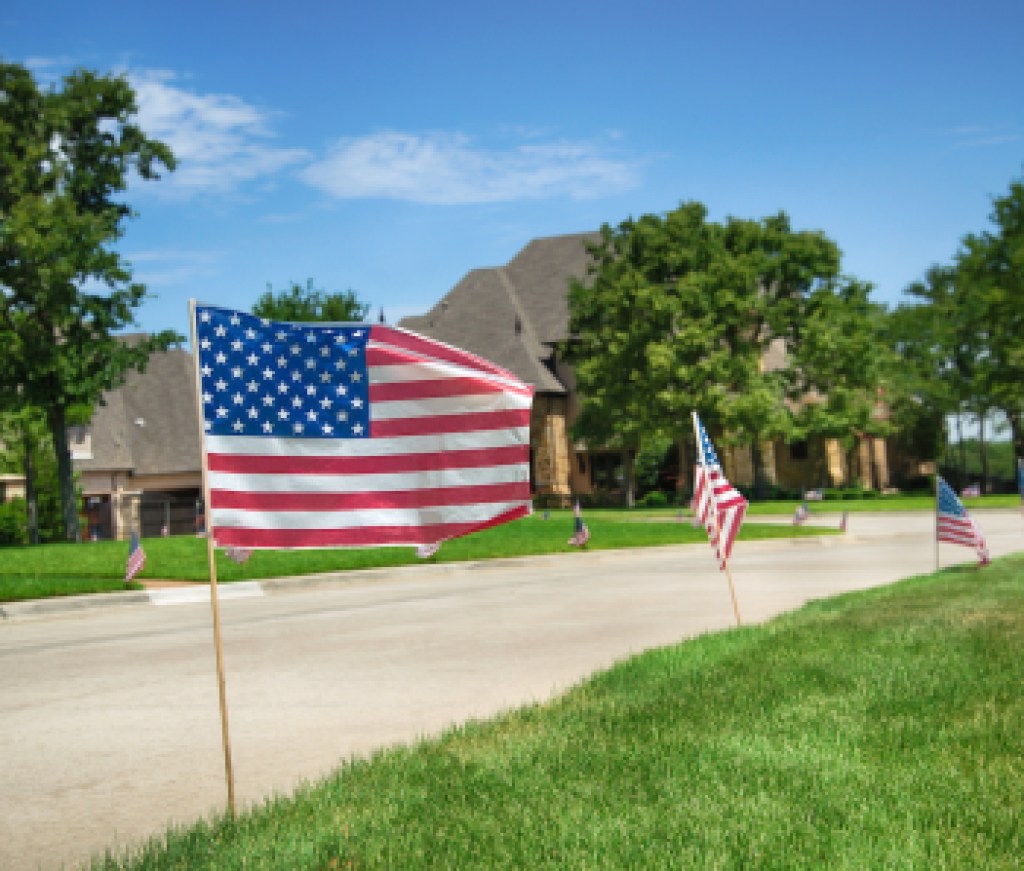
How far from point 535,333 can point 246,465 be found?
199 feet

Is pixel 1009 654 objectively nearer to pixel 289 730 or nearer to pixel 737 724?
pixel 737 724

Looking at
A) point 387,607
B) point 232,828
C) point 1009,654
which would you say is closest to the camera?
point 232,828

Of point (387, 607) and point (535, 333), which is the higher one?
point (535, 333)

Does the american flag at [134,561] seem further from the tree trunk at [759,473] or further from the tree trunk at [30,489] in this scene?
the tree trunk at [759,473]

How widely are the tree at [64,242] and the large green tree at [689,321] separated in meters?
24.5

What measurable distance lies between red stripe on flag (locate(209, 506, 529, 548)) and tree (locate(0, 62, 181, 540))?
104 feet

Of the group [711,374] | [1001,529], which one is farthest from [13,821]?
[711,374]

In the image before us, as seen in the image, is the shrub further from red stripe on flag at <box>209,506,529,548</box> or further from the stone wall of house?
red stripe on flag at <box>209,506,529,548</box>

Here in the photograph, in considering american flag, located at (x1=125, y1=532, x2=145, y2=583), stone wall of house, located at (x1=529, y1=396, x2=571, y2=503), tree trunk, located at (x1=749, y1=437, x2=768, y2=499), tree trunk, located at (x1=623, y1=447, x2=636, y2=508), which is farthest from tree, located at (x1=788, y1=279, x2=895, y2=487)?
american flag, located at (x1=125, y1=532, x2=145, y2=583)

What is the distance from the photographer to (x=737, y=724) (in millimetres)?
6770

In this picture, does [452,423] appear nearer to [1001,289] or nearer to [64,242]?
[64,242]

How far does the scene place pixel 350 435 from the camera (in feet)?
21.8

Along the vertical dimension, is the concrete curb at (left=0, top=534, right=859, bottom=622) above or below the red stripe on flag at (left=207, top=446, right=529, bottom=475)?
below

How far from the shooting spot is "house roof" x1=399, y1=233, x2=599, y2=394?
64312mm
